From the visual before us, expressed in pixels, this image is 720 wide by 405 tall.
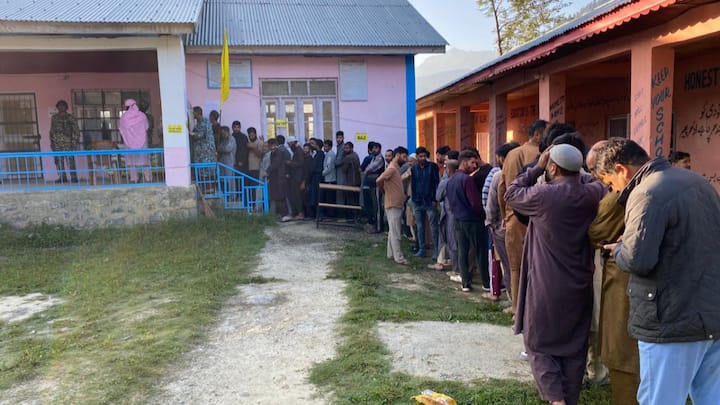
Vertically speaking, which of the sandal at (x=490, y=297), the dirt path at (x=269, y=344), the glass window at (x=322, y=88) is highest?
the glass window at (x=322, y=88)

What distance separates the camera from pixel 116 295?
6164 millimetres

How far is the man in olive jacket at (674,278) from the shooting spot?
→ 2496mm

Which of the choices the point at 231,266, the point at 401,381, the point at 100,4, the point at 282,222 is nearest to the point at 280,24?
the point at 100,4

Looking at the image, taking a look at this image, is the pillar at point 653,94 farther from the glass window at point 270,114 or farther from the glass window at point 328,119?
the glass window at point 270,114

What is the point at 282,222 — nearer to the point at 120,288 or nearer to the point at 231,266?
the point at 231,266

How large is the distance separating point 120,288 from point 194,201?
3911mm

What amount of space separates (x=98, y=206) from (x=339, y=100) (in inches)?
231

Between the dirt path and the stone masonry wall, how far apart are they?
3527mm

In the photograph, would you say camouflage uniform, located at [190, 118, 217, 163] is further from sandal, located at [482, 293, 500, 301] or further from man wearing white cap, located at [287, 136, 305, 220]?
sandal, located at [482, 293, 500, 301]

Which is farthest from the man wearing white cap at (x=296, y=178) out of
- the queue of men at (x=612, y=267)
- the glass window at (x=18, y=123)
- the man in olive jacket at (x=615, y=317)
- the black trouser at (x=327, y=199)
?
the man in olive jacket at (x=615, y=317)

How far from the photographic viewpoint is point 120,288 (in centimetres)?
641

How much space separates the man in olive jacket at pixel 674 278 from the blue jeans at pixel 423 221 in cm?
528

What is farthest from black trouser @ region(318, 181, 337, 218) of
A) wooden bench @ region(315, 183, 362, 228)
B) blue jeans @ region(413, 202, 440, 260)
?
blue jeans @ region(413, 202, 440, 260)

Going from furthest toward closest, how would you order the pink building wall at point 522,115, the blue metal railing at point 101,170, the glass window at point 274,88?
the pink building wall at point 522,115, the glass window at point 274,88, the blue metal railing at point 101,170
